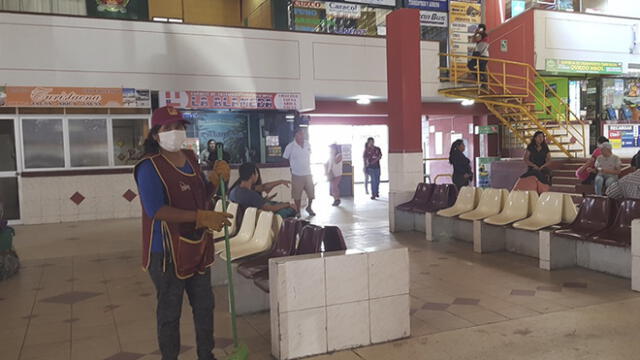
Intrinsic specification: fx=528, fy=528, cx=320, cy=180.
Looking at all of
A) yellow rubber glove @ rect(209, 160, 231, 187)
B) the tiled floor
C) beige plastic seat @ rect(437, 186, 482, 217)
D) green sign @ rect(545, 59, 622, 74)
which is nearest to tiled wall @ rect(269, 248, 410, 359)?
the tiled floor

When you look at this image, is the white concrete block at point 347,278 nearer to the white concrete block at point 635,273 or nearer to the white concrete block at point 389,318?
the white concrete block at point 389,318

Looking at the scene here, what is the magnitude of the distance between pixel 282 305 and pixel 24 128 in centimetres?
986

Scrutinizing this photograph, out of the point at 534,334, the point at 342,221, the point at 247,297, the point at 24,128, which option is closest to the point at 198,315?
the point at 247,297

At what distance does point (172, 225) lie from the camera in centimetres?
301

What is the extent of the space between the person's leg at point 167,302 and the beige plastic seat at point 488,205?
5.15 m

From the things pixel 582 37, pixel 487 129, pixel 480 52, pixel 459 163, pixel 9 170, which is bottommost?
pixel 459 163

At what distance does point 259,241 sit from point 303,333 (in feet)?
5.87

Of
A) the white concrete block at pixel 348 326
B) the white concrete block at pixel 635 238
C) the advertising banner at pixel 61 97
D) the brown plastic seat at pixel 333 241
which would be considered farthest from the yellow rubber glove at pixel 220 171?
the advertising banner at pixel 61 97

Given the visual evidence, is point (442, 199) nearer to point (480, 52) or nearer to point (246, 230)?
point (246, 230)

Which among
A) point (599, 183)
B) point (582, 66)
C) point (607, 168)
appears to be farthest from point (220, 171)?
point (582, 66)

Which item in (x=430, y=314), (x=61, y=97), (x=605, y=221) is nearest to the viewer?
(x=430, y=314)

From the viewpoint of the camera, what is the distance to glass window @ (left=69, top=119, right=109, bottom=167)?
11.6 m

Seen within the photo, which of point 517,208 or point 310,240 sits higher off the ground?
point 310,240

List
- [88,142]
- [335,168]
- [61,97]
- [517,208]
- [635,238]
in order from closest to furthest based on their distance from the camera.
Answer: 1. [635,238]
2. [517,208]
3. [61,97]
4. [88,142]
5. [335,168]
